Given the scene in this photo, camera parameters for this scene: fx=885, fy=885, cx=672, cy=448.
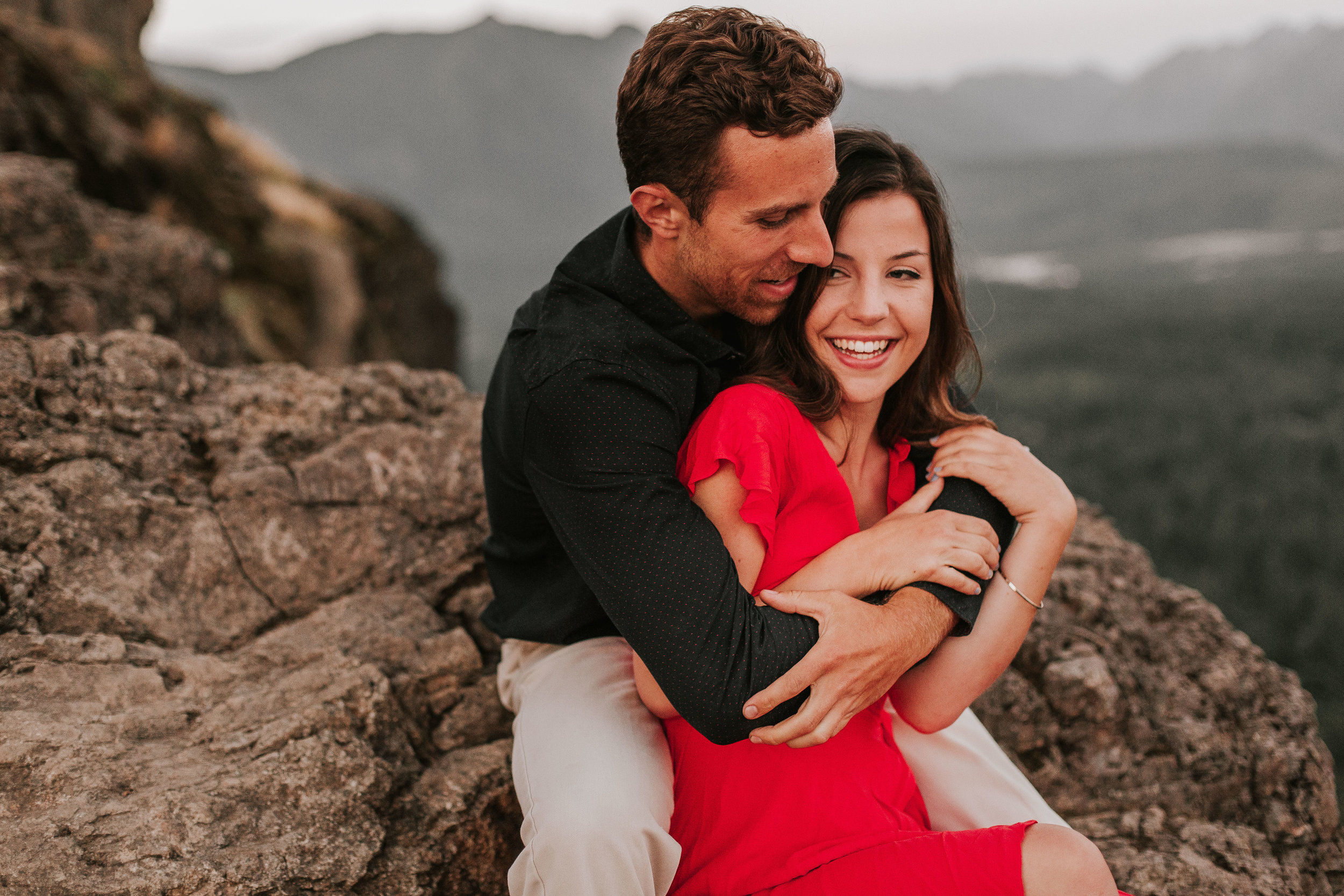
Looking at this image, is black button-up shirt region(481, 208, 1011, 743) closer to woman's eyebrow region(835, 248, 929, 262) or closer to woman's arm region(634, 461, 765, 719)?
woman's arm region(634, 461, 765, 719)

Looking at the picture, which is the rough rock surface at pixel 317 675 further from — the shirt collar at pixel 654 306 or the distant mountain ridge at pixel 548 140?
the distant mountain ridge at pixel 548 140

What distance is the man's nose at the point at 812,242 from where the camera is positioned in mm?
2402

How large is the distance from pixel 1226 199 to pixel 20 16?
92220 millimetres

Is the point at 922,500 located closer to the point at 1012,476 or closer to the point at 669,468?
the point at 1012,476

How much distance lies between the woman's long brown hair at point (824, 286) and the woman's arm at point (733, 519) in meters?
0.38

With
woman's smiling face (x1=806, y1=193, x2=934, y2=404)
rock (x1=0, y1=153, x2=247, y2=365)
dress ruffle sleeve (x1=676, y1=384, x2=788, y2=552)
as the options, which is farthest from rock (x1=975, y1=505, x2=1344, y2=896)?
→ rock (x1=0, y1=153, x2=247, y2=365)

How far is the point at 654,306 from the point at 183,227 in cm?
635

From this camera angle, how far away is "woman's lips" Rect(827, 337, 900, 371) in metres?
2.57

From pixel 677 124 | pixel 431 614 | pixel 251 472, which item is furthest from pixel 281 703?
pixel 677 124

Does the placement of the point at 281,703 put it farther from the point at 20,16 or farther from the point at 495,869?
the point at 20,16

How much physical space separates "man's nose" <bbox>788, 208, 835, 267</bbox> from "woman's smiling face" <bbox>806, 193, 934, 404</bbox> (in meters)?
0.14

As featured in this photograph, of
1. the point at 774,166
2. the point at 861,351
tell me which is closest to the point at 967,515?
the point at 861,351

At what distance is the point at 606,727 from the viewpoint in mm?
2475

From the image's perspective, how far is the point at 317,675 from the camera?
2.88 metres
